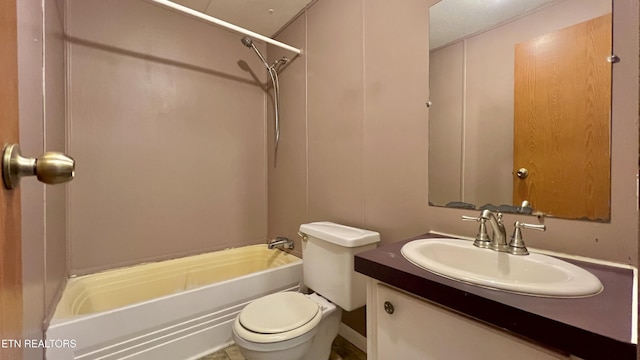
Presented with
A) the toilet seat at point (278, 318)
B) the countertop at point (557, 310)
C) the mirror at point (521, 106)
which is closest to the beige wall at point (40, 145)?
the toilet seat at point (278, 318)

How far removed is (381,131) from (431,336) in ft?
Result: 3.43

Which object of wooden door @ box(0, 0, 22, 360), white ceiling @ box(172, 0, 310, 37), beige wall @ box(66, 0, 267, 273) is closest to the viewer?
wooden door @ box(0, 0, 22, 360)

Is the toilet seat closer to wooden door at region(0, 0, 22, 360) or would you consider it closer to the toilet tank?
the toilet tank

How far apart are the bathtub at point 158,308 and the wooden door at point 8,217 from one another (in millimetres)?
1087

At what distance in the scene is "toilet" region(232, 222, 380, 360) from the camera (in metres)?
1.14

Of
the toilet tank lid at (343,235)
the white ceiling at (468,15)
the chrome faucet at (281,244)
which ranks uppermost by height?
the white ceiling at (468,15)

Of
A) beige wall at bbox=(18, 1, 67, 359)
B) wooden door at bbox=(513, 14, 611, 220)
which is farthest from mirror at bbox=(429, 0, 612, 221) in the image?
beige wall at bbox=(18, 1, 67, 359)

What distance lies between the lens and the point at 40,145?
1.04 metres

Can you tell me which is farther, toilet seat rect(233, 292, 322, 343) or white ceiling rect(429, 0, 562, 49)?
toilet seat rect(233, 292, 322, 343)

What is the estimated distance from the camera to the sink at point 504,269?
0.60 meters

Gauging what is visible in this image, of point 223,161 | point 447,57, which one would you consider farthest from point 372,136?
point 223,161

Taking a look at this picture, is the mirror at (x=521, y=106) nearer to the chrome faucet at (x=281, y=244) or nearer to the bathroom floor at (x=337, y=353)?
the bathroom floor at (x=337, y=353)

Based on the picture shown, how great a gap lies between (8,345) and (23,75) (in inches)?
35.5

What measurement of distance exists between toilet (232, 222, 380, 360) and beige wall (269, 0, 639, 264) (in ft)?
0.88
